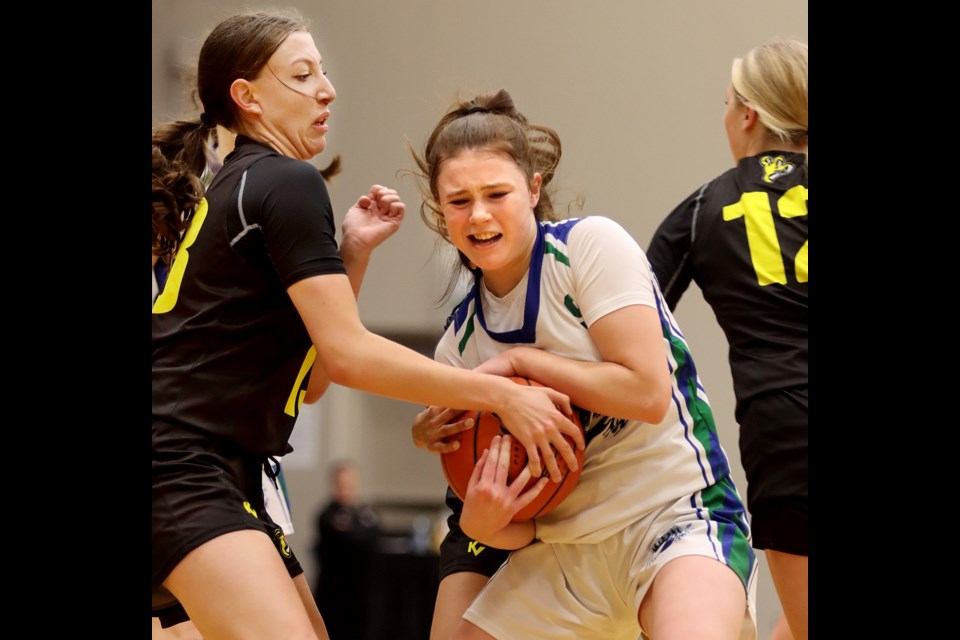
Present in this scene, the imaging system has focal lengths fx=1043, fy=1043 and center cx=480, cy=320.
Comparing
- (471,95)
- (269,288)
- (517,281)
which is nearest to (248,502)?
(269,288)

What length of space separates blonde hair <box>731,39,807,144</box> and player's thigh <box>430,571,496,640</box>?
1739 mm

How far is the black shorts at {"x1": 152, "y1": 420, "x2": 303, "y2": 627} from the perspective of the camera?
231 cm

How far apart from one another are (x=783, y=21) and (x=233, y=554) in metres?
7.41

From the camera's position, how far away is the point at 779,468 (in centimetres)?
313

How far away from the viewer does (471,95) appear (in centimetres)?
322

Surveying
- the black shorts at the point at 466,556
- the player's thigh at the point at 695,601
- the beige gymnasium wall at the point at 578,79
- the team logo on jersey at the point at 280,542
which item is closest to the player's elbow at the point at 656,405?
the player's thigh at the point at 695,601

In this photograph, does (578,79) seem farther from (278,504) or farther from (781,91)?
(278,504)

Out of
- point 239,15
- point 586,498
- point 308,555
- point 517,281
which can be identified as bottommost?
point 308,555

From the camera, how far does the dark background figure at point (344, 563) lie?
9.21 meters

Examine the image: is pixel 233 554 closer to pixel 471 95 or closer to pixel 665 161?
pixel 471 95

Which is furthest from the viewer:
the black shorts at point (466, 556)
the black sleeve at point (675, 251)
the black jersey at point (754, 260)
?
the black sleeve at point (675, 251)

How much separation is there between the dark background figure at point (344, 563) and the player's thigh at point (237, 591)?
7.04 m

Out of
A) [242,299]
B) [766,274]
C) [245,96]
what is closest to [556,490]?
[242,299]

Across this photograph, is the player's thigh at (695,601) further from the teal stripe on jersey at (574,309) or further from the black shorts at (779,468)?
the teal stripe on jersey at (574,309)
